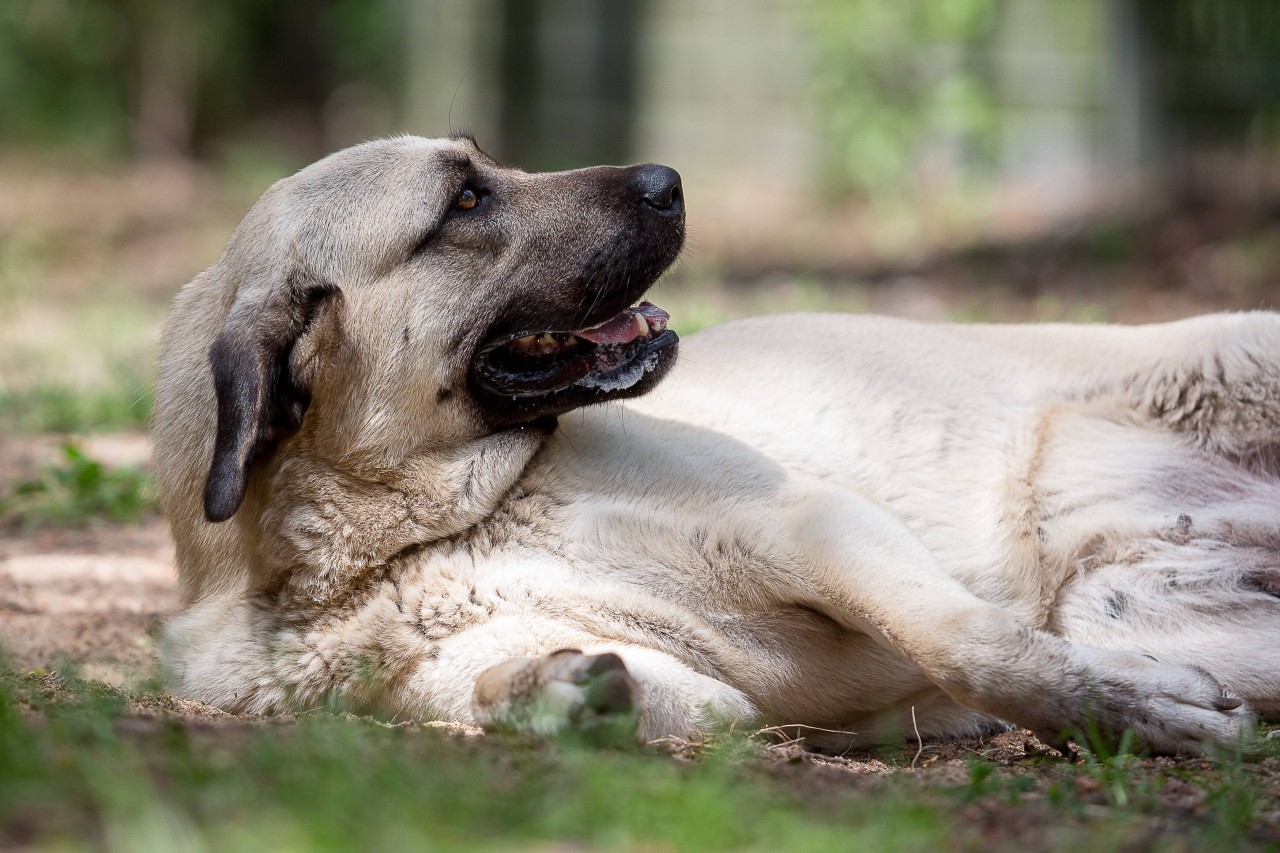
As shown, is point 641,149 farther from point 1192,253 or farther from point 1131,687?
point 1131,687

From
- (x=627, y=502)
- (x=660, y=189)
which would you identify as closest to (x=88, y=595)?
(x=627, y=502)

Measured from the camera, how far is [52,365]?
24.9 feet

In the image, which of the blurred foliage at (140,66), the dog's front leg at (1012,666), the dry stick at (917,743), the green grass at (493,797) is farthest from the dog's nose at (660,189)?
the blurred foliage at (140,66)

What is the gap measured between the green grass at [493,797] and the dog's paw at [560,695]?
0.24 feet

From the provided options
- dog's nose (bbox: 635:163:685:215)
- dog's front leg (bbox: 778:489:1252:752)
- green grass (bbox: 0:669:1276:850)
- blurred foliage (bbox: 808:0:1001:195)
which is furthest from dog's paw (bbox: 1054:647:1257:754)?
blurred foliage (bbox: 808:0:1001:195)

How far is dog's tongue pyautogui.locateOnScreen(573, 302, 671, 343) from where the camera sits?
3666 mm

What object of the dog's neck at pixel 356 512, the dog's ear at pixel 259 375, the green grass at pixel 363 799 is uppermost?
the dog's ear at pixel 259 375

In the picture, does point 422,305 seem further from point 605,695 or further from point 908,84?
point 908,84

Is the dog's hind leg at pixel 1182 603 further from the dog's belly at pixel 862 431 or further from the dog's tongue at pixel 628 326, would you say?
the dog's tongue at pixel 628 326

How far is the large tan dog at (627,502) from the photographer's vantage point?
3.12m

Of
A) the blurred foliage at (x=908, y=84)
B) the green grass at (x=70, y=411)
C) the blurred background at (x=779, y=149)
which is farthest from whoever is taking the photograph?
the blurred foliage at (x=908, y=84)

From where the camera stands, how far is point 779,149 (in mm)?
12656

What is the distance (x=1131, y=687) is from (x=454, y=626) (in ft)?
5.14

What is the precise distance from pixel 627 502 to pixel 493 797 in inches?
51.7
